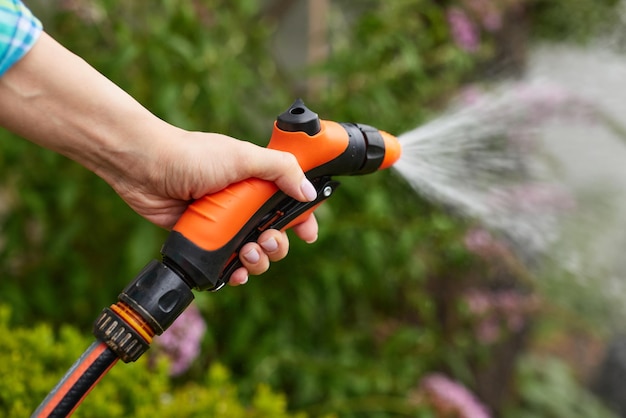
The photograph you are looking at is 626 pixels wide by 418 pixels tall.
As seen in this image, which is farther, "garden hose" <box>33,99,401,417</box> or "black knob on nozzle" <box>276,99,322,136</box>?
"black knob on nozzle" <box>276,99,322,136</box>

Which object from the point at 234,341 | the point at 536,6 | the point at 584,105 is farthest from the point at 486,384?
the point at 536,6

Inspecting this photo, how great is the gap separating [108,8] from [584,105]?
1869mm

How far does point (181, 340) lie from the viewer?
2.00 metres

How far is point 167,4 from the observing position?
2.21 m

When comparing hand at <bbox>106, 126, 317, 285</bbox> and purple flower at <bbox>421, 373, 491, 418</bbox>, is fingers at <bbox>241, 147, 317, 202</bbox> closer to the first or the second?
hand at <bbox>106, 126, 317, 285</bbox>

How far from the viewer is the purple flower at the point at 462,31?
9.07 ft

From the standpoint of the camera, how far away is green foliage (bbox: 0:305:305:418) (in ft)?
4.71

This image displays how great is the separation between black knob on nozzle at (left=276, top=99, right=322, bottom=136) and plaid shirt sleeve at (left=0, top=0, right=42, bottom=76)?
36 cm

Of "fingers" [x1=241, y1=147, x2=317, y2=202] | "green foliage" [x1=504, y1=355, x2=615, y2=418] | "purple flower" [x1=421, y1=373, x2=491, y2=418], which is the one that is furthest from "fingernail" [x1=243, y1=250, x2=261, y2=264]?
"green foliage" [x1=504, y1=355, x2=615, y2=418]

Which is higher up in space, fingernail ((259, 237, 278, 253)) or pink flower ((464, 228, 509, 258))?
pink flower ((464, 228, 509, 258))

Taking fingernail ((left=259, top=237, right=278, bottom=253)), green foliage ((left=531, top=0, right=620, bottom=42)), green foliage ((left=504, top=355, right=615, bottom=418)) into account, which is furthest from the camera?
green foliage ((left=504, top=355, right=615, bottom=418))

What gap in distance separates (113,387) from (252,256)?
1.87ft

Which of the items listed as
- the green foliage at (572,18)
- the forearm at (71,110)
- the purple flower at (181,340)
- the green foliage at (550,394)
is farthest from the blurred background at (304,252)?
the forearm at (71,110)

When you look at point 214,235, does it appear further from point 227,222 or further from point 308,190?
point 308,190
